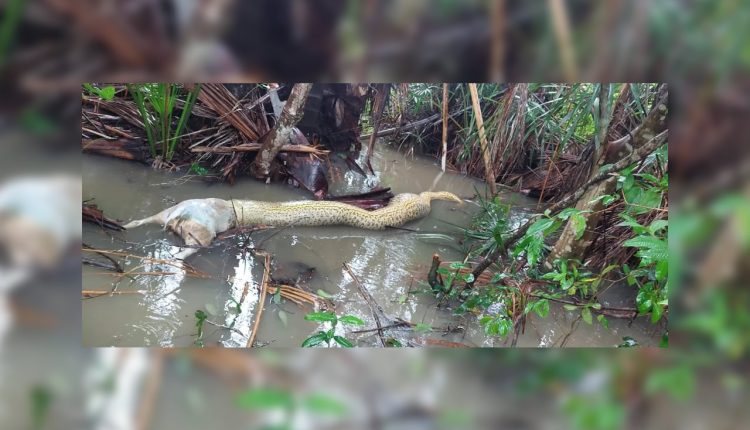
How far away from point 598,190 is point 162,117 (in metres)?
1.65

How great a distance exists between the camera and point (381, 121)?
79.5 inches

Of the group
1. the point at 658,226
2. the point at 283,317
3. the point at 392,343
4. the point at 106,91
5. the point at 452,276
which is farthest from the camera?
the point at 452,276

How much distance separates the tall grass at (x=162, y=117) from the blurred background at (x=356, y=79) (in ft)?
2.75

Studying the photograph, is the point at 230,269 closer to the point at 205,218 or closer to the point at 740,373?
the point at 205,218

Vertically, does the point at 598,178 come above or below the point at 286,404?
above

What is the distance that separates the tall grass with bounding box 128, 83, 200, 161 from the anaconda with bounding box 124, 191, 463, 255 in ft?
1.07

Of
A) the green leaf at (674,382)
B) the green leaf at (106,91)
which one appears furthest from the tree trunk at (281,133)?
the green leaf at (674,382)

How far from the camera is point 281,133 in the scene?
200cm

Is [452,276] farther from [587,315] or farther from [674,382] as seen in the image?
[674,382]

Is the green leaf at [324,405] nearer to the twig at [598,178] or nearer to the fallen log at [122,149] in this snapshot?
the twig at [598,178]

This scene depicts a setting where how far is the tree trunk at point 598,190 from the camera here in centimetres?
128

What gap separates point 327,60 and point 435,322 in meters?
1.17

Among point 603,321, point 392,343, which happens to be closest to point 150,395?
point 392,343

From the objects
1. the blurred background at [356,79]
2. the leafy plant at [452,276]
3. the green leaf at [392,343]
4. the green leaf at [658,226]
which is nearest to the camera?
the blurred background at [356,79]
